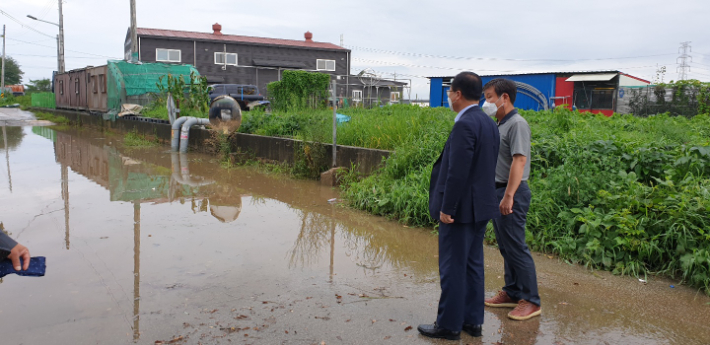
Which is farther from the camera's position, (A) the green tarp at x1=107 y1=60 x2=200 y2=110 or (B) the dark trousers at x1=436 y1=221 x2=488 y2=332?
(A) the green tarp at x1=107 y1=60 x2=200 y2=110

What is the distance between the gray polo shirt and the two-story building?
103ft

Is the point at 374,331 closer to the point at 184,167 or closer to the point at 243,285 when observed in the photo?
the point at 243,285

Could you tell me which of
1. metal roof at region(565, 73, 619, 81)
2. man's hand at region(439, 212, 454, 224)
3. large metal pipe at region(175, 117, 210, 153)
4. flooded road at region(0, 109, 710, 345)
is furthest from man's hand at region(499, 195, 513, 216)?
metal roof at region(565, 73, 619, 81)

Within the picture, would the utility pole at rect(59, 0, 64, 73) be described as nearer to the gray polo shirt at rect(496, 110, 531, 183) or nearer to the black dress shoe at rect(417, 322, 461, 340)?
the gray polo shirt at rect(496, 110, 531, 183)

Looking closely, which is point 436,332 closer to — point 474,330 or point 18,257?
point 474,330

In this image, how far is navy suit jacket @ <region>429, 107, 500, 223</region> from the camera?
123 inches

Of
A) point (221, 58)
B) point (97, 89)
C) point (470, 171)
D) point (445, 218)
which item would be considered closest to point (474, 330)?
point (445, 218)

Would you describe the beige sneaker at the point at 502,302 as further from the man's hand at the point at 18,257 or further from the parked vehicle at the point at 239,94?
the parked vehicle at the point at 239,94

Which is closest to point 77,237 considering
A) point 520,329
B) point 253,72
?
point 520,329

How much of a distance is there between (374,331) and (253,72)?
36814mm

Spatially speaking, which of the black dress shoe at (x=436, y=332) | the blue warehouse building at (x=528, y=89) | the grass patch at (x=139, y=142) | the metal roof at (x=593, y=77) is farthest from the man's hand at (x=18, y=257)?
the metal roof at (x=593, y=77)

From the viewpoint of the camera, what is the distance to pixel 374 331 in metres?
3.47

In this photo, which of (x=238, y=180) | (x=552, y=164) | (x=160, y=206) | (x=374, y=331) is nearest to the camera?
(x=374, y=331)

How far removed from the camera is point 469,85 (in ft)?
10.7
